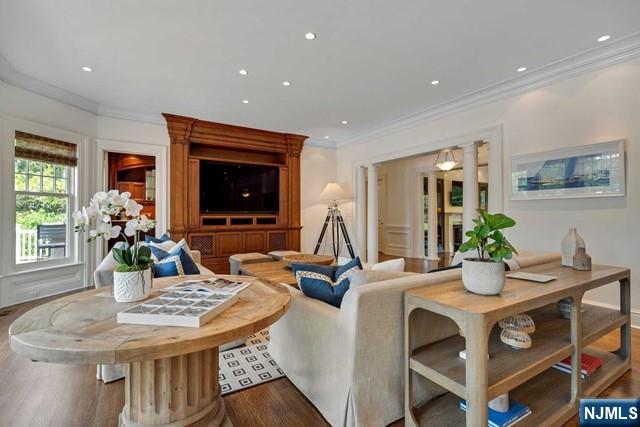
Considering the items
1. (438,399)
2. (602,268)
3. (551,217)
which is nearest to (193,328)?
(438,399)

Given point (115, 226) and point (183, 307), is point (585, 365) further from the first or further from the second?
point (115, 226)

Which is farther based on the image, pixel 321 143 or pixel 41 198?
pixel 321 143

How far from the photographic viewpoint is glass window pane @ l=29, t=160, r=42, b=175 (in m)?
3.80

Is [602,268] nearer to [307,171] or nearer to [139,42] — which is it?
[139,42]

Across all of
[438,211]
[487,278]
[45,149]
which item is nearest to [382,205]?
[438,211]

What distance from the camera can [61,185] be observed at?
4.16 m

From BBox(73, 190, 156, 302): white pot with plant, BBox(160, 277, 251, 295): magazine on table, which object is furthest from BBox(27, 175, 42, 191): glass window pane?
BBox(160, 277, 251, 295): magazine on table

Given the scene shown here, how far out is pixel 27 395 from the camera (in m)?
1.84

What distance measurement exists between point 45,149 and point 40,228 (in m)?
1.06

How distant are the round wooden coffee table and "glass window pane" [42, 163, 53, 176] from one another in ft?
11.8

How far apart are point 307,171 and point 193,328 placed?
5.43 m

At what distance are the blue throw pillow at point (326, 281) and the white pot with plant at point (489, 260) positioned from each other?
618 mm

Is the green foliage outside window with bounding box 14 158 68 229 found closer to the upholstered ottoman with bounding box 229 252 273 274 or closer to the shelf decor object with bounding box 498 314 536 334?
the upholstered ottoman with bounding box 229 252 273 274

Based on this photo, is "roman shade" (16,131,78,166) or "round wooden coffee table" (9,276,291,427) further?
"roman shade" (16,131,78,166)
